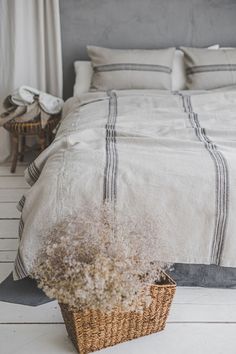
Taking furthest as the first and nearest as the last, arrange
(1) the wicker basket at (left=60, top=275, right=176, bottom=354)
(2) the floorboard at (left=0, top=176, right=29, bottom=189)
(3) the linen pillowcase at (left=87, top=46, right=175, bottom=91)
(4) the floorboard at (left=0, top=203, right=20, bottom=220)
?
(3) the linen pillowcase at (left=87, top=46, right=175, bottom=91) < (2) the floorboard at (left=0, top=176, right=29, bottom=189) < (4) the floorboard at (left=0, top=203, right=20, bottom=220) < (1) the wicker basket at (left=60, top=275, right=176, bottom=354)

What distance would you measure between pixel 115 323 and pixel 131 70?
2.01 meters

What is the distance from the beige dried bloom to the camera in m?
1.18

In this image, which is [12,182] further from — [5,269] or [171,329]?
[171,329]

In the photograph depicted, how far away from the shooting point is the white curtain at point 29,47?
297cm

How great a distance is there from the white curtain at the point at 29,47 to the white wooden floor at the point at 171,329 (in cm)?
177

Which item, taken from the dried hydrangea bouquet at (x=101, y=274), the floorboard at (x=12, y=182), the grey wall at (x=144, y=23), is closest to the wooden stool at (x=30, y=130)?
the floorboard at (x=12, y=182)

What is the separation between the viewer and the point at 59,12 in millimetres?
3096

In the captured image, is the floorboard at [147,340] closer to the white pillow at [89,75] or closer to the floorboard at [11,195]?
the floorboard at [11,195]

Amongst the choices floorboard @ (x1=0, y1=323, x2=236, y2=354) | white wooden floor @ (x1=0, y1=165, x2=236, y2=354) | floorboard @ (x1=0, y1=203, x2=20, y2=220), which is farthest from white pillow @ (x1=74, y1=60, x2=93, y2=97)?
floorboard @ (x1=0, y1=323, x2=236, y2=354)

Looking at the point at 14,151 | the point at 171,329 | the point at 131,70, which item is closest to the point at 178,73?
the point at 131,70

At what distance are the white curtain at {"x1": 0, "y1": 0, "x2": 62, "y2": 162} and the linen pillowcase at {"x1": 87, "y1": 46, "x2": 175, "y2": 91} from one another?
36 cm

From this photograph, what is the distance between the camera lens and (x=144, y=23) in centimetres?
319

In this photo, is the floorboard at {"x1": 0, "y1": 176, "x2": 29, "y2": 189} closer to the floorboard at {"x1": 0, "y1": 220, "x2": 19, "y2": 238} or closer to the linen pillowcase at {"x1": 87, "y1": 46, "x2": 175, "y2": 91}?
the floorboard at {"x1": 0, "y1": 220, "x2": 19, "y2": 238}

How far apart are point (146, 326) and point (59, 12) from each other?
2506 mm
